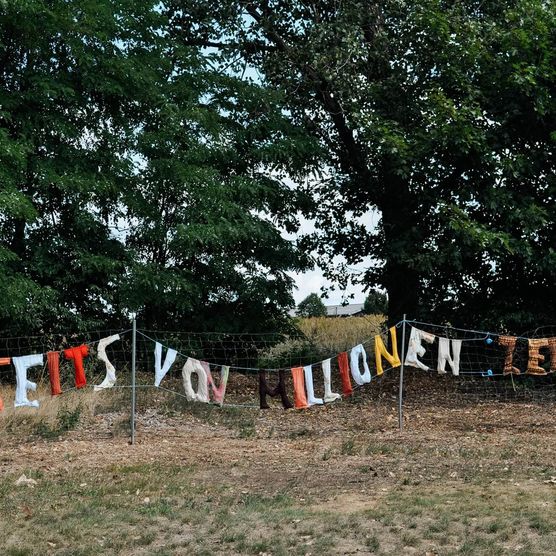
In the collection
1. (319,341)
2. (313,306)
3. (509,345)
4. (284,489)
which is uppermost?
(313,306)

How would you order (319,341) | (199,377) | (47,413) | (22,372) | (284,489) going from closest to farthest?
(284,489) → (22,372) → (199,377) → (47,413) → (319,341)

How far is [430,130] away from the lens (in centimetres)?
1698

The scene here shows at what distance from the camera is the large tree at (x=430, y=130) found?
55.2ft

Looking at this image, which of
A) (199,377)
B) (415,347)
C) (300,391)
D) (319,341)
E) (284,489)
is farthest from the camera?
(319,341)

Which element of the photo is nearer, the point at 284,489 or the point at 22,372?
the point at 284,489

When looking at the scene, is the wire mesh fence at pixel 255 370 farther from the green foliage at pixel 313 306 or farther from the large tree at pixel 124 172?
the green foliage at pixel 313 306

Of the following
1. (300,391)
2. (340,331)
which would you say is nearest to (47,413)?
(300,391)

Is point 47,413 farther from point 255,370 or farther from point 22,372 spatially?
point 255,370

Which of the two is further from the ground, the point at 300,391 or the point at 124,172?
the point at 124,172

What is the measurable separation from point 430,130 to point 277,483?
9420 millimetres

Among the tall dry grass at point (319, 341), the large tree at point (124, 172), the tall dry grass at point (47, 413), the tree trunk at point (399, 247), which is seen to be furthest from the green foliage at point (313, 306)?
the tall dry grass at point (47, 413)

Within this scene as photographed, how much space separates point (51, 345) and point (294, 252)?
543 centimetres

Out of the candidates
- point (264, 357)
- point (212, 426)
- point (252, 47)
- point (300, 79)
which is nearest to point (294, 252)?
point (264, 357)

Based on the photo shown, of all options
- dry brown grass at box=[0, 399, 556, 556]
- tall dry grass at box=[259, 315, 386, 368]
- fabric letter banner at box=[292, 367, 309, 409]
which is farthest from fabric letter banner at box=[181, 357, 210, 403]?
tall dry grass at box=[259, 315, 386, 368]
